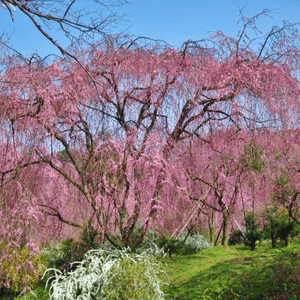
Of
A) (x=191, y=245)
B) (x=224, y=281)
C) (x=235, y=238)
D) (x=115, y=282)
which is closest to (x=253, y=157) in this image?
(x=191, y=245)

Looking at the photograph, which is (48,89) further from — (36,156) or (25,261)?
(25,261)

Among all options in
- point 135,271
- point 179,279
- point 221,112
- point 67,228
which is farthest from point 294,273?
point 67,228

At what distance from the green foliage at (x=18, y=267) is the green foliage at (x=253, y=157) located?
4282 millimetres

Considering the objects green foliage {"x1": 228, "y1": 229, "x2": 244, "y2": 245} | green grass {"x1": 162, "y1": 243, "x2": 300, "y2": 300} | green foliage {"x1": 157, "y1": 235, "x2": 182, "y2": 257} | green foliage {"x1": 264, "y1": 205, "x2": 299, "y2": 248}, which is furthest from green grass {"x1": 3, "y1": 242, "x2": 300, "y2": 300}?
green foliage {"x1": 228, "y1": 229, "x2": 244, "y2": 245}

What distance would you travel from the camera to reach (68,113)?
6594mm

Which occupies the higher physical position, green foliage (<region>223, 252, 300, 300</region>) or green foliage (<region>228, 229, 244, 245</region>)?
green foliage (<region>228, 229, 244, 245</region>)

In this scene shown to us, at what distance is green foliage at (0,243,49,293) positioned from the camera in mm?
6684

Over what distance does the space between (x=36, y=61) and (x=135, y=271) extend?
12.8 feet

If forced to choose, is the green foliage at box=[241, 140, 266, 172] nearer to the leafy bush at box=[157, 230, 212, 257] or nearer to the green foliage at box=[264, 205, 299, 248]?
the green foliage at box=[264, 205, 299, 248]

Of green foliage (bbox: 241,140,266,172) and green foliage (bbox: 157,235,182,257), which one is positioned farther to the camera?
green foliage (bbox: 157,235,182,257)

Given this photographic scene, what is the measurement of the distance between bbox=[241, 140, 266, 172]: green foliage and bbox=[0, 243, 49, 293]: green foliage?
4.28m

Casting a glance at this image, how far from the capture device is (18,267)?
692 centimetres

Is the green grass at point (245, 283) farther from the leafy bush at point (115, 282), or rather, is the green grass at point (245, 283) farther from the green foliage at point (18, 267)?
the green foliage at point (18, 267)

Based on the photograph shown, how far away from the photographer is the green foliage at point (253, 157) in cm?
808
